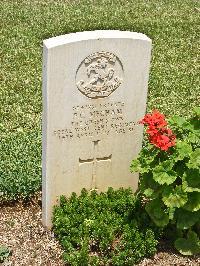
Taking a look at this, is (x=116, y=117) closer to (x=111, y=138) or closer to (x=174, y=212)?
(x=111, y=138)

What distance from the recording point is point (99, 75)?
457 cm

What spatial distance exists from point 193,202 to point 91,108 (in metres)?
1.13

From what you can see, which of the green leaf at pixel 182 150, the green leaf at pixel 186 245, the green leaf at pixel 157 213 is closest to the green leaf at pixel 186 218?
the green leaf at pixel 157 213

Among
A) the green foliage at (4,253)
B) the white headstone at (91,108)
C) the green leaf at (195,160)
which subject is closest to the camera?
the green leaf at (195,160)

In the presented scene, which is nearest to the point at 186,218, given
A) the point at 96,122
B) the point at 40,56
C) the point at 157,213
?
the point at 157,213

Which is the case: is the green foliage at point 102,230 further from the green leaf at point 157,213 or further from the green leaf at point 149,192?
the green leaf at point 149,192

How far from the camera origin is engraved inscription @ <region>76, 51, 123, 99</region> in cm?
448

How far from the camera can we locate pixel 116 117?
16.0 feet

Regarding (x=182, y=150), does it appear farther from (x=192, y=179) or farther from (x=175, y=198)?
(x=175, y=198)

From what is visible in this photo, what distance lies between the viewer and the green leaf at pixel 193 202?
4406 mm

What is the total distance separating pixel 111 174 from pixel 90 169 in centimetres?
24

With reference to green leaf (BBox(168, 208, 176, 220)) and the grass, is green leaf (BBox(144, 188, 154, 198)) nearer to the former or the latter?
green leaf (BBox(168, 208, 176, 220))

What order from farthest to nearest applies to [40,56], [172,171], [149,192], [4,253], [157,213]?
[40,56]
[4,253]
[157,213]
[149,192]
[172,171]

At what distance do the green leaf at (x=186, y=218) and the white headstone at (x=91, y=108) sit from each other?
0.81m
